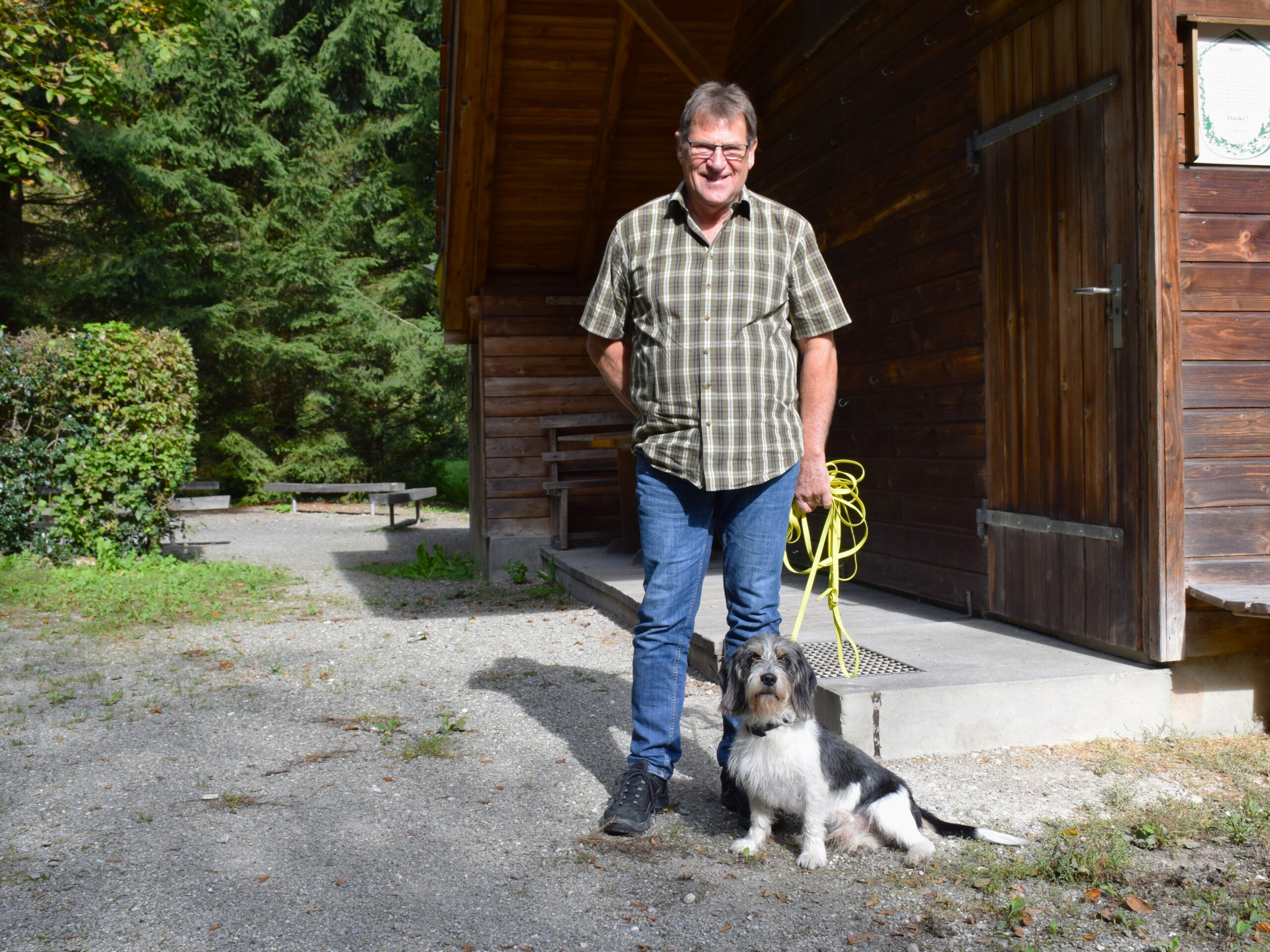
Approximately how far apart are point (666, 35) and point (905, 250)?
232 cm

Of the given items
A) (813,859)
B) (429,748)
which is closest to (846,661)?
Result: (813,859)

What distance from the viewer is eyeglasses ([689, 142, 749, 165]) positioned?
3129mm

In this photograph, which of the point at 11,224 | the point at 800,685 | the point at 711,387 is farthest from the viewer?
the point at 11,224

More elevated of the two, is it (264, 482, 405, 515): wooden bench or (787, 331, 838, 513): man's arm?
(787, 331, 838, 513): man's arm

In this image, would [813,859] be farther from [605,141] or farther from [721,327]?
[605,141]

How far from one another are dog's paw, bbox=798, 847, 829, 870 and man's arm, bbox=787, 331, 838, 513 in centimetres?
97

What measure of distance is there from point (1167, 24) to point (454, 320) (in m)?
8.78

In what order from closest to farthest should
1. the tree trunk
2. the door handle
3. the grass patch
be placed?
the door handle
the grass patch
the tree trunk

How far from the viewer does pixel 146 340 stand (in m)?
9.80

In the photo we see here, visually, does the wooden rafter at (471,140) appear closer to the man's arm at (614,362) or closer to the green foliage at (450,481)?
the man's arm at (614,362)

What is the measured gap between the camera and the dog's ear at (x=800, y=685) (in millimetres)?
2930

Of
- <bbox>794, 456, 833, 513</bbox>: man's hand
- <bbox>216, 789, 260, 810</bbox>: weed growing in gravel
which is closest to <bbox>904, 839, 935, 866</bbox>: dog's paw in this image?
<bbox>794, 456, 833, 513</bbox>: man's hand

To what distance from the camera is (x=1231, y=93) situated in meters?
3.99

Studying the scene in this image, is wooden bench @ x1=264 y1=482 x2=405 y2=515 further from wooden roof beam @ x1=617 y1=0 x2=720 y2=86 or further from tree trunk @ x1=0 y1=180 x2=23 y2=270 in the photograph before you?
wooden roof beam @ x1=617 y1=0 x2=720 y2=86
